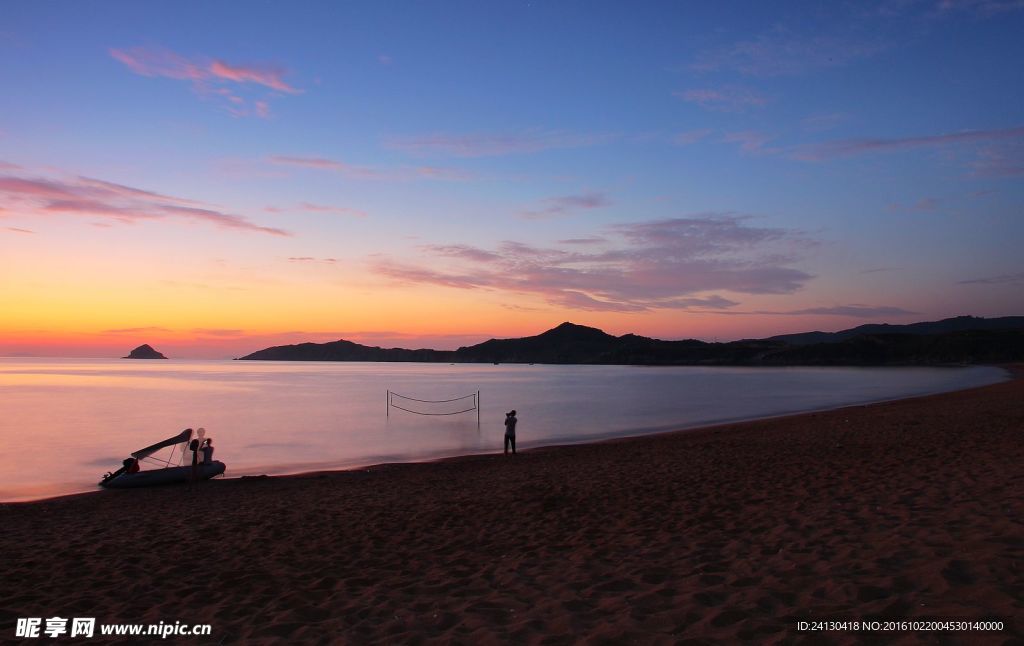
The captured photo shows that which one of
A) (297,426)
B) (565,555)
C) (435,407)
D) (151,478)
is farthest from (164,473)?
(435,407)

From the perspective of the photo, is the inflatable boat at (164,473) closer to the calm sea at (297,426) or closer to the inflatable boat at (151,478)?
the inflatable boat at (151,478)

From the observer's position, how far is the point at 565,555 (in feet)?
24.0

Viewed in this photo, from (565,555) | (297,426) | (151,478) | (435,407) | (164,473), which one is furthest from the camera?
(435,407)

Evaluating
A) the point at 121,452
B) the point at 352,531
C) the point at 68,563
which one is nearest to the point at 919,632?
the point at 352,531

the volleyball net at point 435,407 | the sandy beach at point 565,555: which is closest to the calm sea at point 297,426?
the volleyball net at point 435,407

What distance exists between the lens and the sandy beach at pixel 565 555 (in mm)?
5051

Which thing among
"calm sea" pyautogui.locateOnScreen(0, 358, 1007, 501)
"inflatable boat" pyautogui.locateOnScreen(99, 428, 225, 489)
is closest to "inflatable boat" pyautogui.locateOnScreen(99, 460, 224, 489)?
"inflatable boat" pyautogui.locateOnScreen(99, 428, 225, 489)

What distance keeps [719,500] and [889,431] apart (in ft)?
37.4

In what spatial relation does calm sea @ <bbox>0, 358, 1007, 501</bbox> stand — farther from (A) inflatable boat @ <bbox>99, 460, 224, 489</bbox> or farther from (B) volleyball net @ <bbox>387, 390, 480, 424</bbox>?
(A) inflatable boat @ <bbox>99, 460, 224, 489</bbox>

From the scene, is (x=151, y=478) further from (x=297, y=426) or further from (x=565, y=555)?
(x=297, y=426)

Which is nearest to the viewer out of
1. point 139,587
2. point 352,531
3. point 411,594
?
→ point 411,594

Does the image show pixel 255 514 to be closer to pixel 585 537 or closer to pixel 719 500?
pixel 585 537

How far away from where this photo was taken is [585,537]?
814 centimetres

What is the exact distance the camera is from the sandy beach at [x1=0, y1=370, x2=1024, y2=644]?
5.05 metres
